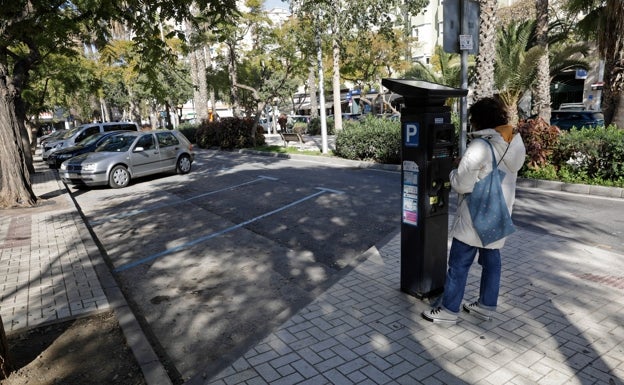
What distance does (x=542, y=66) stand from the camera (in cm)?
1309

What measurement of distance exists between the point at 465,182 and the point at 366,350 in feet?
4.95

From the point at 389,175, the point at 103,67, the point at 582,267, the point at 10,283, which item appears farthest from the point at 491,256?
the point at 103,67

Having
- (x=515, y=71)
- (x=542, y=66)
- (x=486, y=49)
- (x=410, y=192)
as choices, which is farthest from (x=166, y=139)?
(x=542, y=66)

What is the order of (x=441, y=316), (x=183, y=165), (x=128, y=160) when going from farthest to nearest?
(x=183, y=165) < (x=128, y=160) < (x=441, y=316)

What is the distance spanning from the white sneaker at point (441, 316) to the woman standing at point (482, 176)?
0.01 metres

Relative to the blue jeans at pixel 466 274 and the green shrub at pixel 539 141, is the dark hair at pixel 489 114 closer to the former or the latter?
the blue jeans at pixel 466 274

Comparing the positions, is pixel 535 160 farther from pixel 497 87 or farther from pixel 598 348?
pixel 598 348

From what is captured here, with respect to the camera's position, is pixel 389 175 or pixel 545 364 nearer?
pixel 545 364

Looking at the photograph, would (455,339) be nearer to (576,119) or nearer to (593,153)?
(593,153)

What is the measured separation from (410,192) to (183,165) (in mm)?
11627

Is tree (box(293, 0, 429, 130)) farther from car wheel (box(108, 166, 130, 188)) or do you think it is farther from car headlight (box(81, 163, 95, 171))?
car headlight (box(81, 163, 95, 171))

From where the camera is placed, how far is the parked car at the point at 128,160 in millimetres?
12211

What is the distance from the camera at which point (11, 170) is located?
33.1ft

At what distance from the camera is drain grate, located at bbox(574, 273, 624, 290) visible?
170 inches
